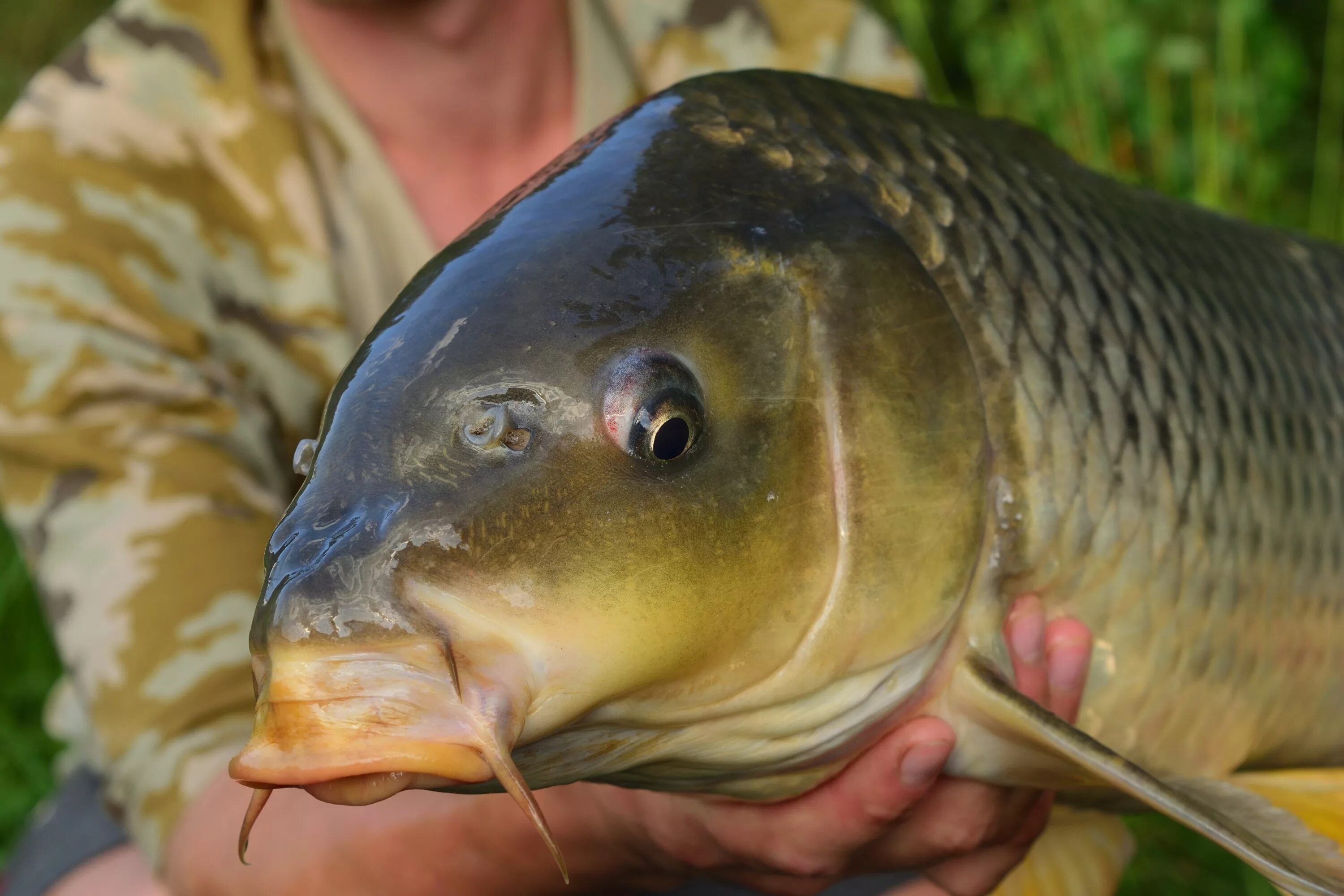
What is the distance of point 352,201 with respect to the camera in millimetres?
1580

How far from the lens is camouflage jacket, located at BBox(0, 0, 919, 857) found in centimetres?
126

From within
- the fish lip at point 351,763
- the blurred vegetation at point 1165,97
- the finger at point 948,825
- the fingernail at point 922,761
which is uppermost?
the blurred vegetation at point 1165,97

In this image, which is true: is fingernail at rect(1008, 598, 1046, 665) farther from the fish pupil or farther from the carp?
the fish pupil

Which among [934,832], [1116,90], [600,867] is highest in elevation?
[1116,90]

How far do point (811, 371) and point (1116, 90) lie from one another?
2455 millimetres

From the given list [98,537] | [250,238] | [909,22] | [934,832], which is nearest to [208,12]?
[250,238]

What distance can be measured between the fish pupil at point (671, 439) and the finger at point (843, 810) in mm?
294

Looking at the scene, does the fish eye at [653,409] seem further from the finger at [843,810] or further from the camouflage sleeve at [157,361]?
the camouflage sleeve at [157,361]

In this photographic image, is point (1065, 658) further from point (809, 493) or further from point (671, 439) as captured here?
point (671, 439)

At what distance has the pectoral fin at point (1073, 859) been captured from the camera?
1.19 meters

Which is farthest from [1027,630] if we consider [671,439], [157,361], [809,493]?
[157,361]

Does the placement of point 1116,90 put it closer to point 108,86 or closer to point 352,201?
point 352,201

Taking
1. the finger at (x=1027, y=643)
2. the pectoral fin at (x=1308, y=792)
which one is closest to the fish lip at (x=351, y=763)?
the finger at (x=1027, y=643)

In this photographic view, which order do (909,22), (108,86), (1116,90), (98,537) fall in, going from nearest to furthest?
(98,537) → (108,86) → (1116,90) → (909,22)
